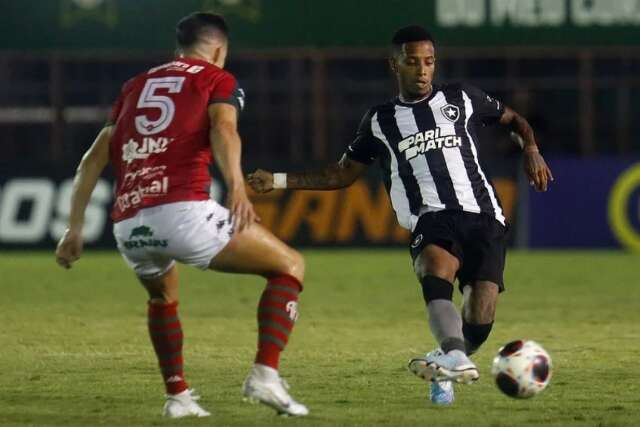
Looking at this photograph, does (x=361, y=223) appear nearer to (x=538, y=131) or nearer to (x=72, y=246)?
(x=538, y=131)

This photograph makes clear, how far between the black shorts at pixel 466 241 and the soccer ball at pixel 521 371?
0.59 meters

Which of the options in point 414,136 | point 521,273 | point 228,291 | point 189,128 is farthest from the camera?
point 521,273

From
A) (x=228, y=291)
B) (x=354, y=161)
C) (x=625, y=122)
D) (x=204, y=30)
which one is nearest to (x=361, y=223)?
(x=625, y=122)

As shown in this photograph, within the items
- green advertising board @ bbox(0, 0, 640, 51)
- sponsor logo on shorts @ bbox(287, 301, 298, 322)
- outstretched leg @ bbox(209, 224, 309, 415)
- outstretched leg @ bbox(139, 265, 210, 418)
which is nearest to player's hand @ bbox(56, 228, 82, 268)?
outstretched leg @ bbox(139, 265, 210, 418)

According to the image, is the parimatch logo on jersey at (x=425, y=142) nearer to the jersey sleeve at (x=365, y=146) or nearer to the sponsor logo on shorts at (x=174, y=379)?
the jersey sleeve at (x=365, y=146)

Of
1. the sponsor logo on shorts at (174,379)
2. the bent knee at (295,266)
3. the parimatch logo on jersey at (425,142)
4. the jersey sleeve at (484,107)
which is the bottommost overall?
the sponsor logo on shorts at (174,379)

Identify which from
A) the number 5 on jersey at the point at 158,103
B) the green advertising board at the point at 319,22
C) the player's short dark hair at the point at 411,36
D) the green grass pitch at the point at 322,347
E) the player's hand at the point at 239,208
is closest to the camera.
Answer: the player's hand at the point at 239,208

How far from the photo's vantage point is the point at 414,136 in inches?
301

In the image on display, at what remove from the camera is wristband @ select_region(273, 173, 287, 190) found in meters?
7.52

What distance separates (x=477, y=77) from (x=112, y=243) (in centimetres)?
524

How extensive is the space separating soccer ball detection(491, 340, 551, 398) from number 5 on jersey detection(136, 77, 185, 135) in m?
1.82

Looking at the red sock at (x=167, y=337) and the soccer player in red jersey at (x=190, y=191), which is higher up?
the soccer player in red jersey at (x=190, y=191)

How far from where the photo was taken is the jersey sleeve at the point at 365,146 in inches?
309

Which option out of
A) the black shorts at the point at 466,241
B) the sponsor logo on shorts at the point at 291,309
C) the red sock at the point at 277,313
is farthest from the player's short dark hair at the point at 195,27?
the black shorts at the point at 466,241
